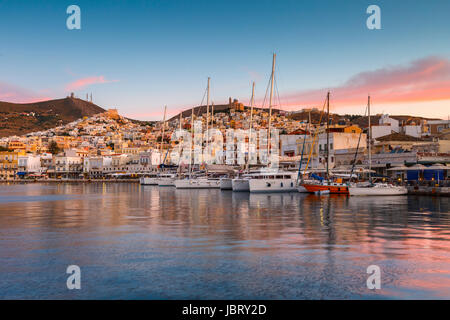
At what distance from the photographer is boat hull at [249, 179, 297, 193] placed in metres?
39.8

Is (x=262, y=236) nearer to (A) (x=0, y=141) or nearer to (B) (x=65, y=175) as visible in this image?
(B) (x=65, y=175)

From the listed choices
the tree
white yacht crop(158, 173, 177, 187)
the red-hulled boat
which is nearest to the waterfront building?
the tree

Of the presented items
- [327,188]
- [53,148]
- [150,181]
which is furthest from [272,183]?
[53,148]

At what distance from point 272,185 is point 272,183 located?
0.21 m

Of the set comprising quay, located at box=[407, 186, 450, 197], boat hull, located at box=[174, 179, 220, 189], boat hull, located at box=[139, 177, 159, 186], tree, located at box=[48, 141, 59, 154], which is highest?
tree, located at box=[48, 141, 59, 154]

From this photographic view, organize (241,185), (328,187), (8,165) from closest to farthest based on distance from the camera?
1. (328,187)
2. (241,185)
3. (8,165)

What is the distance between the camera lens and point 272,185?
40.0 meters

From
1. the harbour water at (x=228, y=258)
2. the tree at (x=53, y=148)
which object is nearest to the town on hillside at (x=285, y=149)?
the tree at (x=53, y=148)

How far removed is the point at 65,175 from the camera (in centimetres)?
13238

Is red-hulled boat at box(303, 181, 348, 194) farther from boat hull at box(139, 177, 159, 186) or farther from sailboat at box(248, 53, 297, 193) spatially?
boat hull at box(139, 177, 159, 186)

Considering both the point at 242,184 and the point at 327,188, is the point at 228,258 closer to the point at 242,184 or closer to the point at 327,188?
the point at 327,188

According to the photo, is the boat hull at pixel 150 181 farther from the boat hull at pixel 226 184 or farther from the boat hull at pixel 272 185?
the boat hull at pixel 272 185
